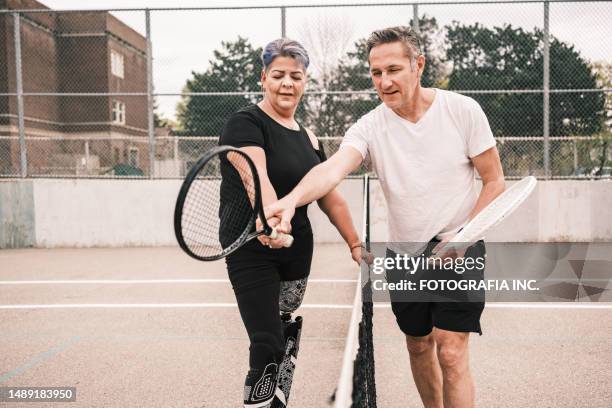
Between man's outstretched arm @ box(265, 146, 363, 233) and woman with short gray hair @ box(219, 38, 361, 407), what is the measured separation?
0.14 meters

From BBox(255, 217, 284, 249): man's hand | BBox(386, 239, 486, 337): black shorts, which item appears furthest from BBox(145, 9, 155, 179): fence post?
BBox(255, 217, 284, 249): man's hand

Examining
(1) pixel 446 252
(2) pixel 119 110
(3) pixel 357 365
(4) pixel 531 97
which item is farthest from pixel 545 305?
(2) pixel 119 110

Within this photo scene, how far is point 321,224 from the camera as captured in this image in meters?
10.6

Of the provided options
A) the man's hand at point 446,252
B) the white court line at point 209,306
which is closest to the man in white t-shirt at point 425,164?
the man's hand at point 446,252

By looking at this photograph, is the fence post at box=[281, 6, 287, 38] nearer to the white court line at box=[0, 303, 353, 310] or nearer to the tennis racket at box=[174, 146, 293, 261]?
the white court line at box=[0, 303, 353, 310]

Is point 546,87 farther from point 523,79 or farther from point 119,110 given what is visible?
point 119,110

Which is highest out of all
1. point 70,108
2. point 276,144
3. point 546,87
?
point 70,108

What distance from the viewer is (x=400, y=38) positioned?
2.54 metres

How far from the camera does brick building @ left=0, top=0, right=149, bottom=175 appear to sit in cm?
1114

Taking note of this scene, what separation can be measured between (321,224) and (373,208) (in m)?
1.03

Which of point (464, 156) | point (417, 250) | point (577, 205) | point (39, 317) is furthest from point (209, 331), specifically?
point (577, 205)

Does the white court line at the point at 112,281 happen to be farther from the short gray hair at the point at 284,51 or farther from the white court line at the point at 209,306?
the short gray hair at the point at 284,51

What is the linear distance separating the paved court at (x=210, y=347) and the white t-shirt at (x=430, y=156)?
1400 millimetres

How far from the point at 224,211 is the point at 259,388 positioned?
83 centimetres
